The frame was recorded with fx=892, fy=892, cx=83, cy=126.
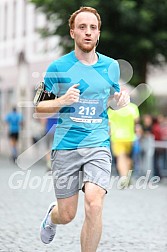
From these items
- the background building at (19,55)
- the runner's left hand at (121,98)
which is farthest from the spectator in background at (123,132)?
the background building at (19,55)

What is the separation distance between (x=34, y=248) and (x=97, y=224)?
1.59m

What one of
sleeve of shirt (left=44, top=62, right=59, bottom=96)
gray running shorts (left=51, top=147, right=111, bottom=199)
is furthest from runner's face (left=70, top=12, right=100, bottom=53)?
gray running shorts (left=51, top=147, right=111, bottom=199)

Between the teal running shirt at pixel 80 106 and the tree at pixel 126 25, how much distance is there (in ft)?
54.4

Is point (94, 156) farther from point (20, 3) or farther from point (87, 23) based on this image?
point (20, 3)

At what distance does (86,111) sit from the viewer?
231 inches

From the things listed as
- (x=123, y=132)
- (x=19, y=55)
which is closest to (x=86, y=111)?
(x=123, y=132)

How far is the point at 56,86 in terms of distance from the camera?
5891 millimetres

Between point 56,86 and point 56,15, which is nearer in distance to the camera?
point 56,86

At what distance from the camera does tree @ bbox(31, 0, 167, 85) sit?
2281 cm

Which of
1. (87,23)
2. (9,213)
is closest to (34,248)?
(87,23)

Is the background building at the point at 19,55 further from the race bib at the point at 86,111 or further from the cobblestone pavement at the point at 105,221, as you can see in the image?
the race bib at the point at 86,111

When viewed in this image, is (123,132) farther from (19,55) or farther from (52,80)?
(19,55)

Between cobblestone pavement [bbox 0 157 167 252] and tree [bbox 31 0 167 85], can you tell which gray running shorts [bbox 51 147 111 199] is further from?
tree [bbox 31 0 167 85]

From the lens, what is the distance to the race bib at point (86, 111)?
587 cm
